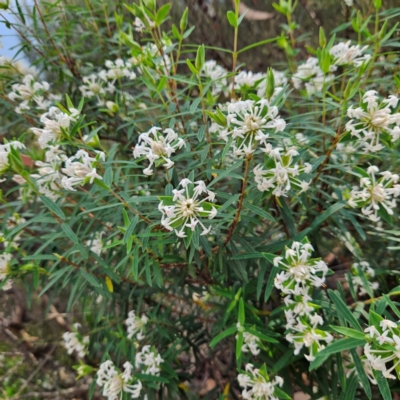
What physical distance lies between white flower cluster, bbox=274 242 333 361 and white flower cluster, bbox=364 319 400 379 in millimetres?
123

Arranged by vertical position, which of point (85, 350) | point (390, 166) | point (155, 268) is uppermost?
point (155, 268)

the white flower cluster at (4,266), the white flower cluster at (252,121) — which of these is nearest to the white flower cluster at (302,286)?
the white flower cluster at (252,121)

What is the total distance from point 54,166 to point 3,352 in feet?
4.90

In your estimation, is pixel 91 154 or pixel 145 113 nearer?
pixel 91 154

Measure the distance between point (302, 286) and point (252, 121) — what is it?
0.35 m

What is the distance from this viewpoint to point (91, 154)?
0.90 m

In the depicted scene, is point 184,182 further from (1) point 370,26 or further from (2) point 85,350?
(1) point 370,26

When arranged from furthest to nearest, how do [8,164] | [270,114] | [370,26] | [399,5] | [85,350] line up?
1. [370,26]
2. [399,5]
3. [85,350]
4. [8,164]
5. [270,114]

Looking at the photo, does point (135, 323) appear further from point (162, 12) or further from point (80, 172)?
point (162, 12)

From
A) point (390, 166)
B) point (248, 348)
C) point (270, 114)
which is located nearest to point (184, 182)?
point (270, 114)

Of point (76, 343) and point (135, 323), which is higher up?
point (135, 323)

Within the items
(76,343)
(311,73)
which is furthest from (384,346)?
(76,343)

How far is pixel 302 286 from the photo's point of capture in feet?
2.50

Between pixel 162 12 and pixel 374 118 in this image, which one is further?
pixel 162 12
